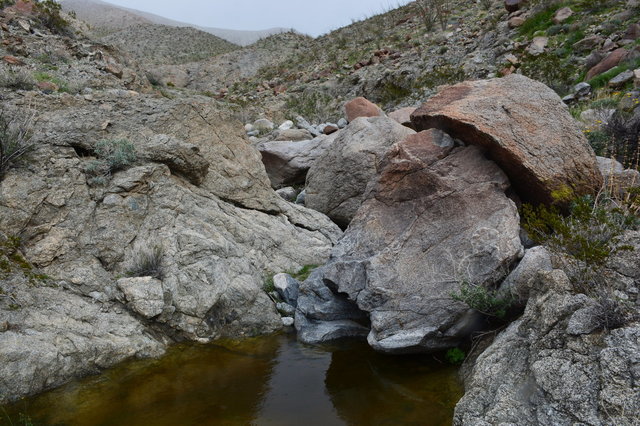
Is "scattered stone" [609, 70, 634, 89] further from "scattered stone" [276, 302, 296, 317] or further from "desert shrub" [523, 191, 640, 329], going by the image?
"scattered stone" [276, 302, 296, 317]

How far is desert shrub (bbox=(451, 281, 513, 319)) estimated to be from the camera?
17.3 ft

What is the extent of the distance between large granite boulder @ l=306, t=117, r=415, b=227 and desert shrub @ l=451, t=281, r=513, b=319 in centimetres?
435

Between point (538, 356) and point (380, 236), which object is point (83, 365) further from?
point (538, 356)

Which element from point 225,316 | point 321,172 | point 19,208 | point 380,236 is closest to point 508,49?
point 321,172

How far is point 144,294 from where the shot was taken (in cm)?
634

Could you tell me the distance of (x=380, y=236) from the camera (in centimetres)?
663

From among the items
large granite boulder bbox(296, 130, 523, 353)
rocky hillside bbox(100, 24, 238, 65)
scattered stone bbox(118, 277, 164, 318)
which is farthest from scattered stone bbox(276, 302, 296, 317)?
rocky hillside bbox(100, 24, 238, 65)

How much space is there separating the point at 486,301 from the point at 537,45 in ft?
52.8

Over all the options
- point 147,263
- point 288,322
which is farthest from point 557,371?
point 147,263

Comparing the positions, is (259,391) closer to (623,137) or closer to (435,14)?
(623,137)

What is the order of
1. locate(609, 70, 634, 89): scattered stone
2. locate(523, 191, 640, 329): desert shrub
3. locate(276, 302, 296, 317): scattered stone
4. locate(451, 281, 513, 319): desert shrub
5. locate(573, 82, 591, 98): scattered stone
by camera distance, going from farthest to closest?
locate(573, 82, 591, 98): scattered stone
locate(609, 70, 634, 89): scattered stone
locate(276, 302, 296, 317): scattered stone
locate(451, 281, 513, 319): desert shrub
locate(523, 191, 640, 329): desert shrub

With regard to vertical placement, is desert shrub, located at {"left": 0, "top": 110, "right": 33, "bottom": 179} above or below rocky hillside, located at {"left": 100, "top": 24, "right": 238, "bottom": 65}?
below

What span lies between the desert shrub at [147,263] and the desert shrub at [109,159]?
4.88ft

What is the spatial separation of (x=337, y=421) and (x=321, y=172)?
6315 mm
